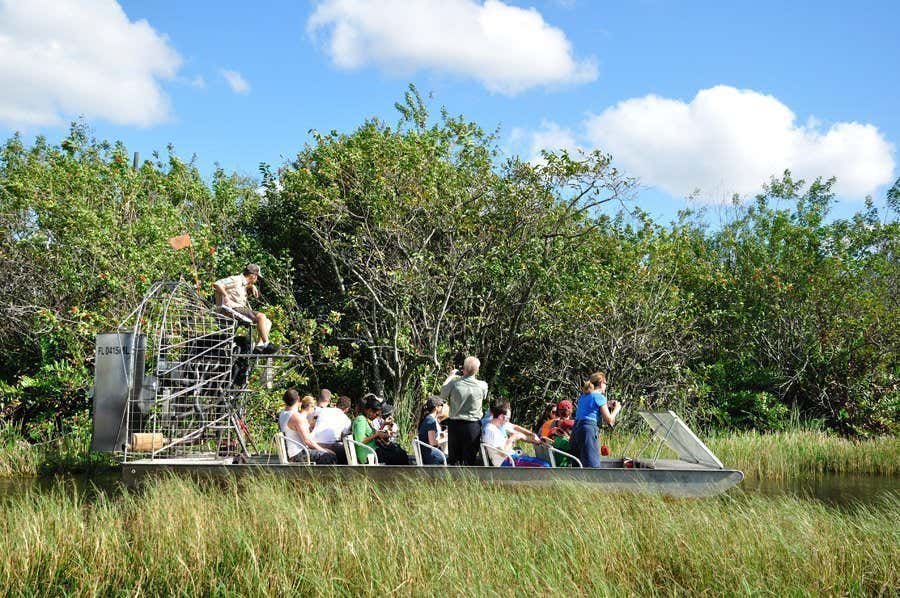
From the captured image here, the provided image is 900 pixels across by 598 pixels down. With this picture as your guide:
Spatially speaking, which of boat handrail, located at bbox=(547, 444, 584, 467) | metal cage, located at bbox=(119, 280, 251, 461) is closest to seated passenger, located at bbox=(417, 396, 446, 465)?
boat handrail, located at bbox=(547, 444, 584, 467)

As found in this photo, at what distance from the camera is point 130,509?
7.81m

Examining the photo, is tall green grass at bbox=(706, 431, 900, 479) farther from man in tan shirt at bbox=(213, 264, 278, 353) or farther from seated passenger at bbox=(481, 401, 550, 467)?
man in tan shirt at bbox=(213, 264, 278, 353)

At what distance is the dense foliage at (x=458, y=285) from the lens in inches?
642

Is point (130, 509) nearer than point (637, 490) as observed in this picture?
Yes

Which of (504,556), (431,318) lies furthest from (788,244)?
(504,556)

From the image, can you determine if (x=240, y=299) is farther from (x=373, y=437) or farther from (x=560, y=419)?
(x=560, y=419)

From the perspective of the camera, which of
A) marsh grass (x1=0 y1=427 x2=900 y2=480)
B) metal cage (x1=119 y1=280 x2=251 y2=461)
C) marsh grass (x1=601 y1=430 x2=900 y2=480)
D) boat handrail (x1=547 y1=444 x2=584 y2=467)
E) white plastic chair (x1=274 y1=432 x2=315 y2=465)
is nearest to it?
boat handrail (x1=547 y1=444 x2=584 y2=467)

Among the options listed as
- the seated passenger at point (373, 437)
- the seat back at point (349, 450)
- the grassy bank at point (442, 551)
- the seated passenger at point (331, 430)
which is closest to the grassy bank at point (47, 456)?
the seated passenger at point (331, 430)

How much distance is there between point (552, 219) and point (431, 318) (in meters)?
3.26

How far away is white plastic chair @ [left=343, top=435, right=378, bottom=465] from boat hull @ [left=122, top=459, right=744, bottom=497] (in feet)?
0.89

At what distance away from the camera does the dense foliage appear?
53.5 ft

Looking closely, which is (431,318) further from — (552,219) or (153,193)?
(153,193)

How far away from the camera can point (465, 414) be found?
10.1 m

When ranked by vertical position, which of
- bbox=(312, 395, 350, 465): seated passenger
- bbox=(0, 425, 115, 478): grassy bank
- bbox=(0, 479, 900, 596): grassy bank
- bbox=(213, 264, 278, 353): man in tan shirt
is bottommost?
bbox=(0, 425, 115, 478): grassy bank
